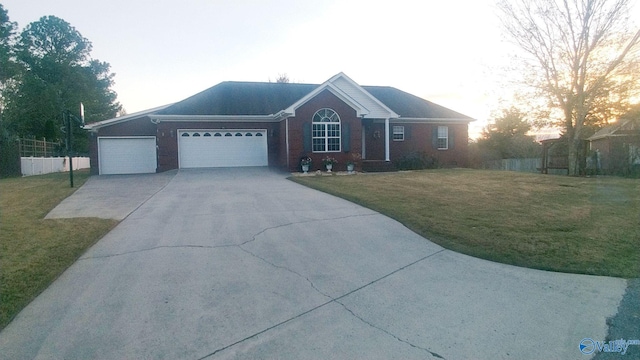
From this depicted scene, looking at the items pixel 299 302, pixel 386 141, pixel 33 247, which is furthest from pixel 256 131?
pixel 299 302

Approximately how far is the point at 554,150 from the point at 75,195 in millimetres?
23748

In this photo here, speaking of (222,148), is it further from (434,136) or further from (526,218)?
(526,218)

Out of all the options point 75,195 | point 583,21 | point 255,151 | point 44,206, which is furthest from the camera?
point 255,151

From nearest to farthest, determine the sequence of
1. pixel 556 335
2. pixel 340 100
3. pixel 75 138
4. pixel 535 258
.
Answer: pixel 556 335, pixel 535 258, pixel 340 100, pixel 75 138

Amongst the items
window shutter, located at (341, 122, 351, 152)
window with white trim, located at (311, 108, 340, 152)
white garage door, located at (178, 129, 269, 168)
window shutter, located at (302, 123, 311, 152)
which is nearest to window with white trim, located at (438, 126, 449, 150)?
window shutter, located at (341, 122, 351, 152)

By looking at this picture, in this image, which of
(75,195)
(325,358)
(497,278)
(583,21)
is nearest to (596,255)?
(497,278)

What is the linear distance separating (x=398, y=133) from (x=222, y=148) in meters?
10.9

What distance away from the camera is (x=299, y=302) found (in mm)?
4254

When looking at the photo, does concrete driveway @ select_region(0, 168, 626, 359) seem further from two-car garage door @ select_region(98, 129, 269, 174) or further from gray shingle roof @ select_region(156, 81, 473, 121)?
gray shingle roof @ select_region(156, 81, 473, 121)

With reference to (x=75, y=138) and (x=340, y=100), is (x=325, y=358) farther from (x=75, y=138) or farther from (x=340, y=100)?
(x=75, y=138)

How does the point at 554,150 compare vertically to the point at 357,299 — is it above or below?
above

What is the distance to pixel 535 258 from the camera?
5746 millimetres

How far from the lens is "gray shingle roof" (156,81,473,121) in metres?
20.6

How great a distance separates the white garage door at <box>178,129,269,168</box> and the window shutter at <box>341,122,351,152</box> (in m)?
4.67
